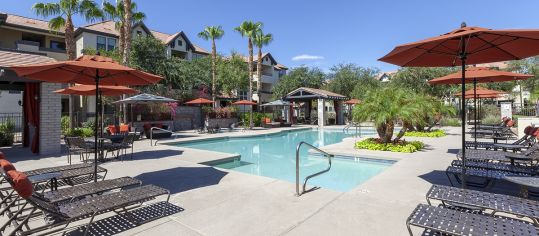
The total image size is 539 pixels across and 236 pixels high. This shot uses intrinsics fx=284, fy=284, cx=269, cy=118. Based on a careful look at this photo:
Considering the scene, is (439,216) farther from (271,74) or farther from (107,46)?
(271,74)

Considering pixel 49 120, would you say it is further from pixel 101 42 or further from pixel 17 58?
pixel 101 42

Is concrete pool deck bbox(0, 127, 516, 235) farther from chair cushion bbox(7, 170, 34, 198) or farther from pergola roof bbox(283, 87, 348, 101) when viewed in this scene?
pergola roof bbox(283, 87, 348, 101)

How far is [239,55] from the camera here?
40.7m

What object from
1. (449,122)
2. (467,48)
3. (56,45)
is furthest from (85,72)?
(56,45)

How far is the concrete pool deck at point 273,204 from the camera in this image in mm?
3549

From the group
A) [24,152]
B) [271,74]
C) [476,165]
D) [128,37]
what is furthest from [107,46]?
[476,165]

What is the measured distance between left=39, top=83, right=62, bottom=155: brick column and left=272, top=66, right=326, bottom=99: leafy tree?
32265 mm

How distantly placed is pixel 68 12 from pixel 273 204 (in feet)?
55.9

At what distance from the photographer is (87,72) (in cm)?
552

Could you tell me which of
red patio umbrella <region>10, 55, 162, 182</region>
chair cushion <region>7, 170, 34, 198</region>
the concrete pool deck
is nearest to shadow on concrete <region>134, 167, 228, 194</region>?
the concrete pool deck

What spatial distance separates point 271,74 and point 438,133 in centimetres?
3541

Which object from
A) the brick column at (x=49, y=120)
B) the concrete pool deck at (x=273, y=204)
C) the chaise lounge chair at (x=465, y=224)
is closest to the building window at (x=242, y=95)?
the brick column at (x=49, y=120)

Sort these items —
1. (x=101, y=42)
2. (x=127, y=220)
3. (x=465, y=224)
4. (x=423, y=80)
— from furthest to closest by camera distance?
(x=423, y=80) < (x=101, y=42) < (x=127, y=220) < (x=465, y=224)

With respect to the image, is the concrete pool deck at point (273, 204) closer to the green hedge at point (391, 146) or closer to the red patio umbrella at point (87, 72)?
the red patio umbrella at point (87, 72)
